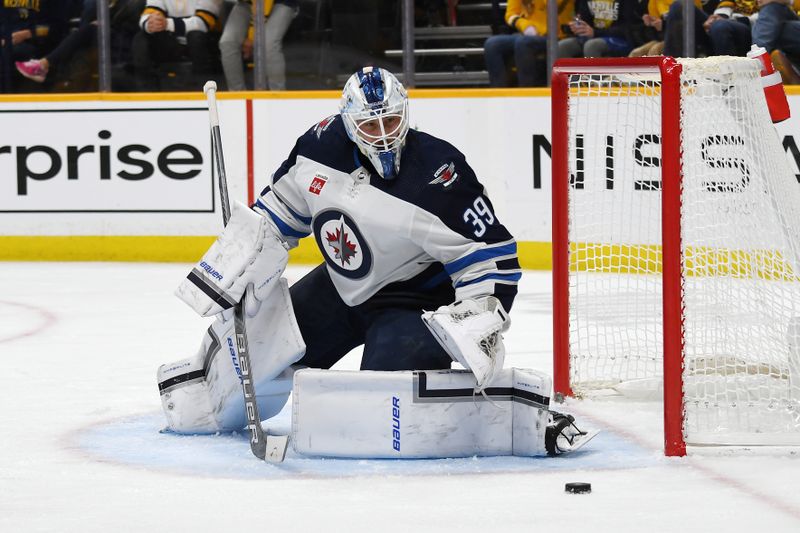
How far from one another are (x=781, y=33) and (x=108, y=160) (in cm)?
316

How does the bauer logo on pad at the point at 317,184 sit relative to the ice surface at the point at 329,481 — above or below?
above

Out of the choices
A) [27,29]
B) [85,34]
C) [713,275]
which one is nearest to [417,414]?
[713,275]

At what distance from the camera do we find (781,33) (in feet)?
20.3

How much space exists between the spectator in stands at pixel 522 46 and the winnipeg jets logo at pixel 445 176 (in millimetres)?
3571

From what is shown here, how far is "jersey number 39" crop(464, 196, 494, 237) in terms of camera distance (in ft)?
10.1

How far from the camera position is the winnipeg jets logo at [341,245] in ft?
10.4

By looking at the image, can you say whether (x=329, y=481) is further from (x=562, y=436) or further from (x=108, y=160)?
(x=108, y=160)

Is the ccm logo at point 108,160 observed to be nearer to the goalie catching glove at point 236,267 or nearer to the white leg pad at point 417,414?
the goalie catching glove at point 236,267

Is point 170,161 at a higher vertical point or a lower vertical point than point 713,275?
higher

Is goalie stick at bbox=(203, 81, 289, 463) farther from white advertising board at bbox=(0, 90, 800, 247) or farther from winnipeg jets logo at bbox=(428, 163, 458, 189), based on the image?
white advertising board at bbox=(0, 90, 800, 247)

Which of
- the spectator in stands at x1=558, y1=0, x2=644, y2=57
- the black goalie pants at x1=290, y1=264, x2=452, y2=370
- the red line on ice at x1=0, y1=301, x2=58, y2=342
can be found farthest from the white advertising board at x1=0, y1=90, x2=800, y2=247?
the black goalie pants at x1=290, y1=264, x2=452, y2=370

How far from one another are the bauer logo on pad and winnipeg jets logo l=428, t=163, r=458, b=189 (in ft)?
0.82

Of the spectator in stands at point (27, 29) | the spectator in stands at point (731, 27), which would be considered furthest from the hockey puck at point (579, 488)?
the spectator in stands at point (27, 29)

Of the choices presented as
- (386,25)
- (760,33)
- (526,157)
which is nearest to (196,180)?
(386,25)
